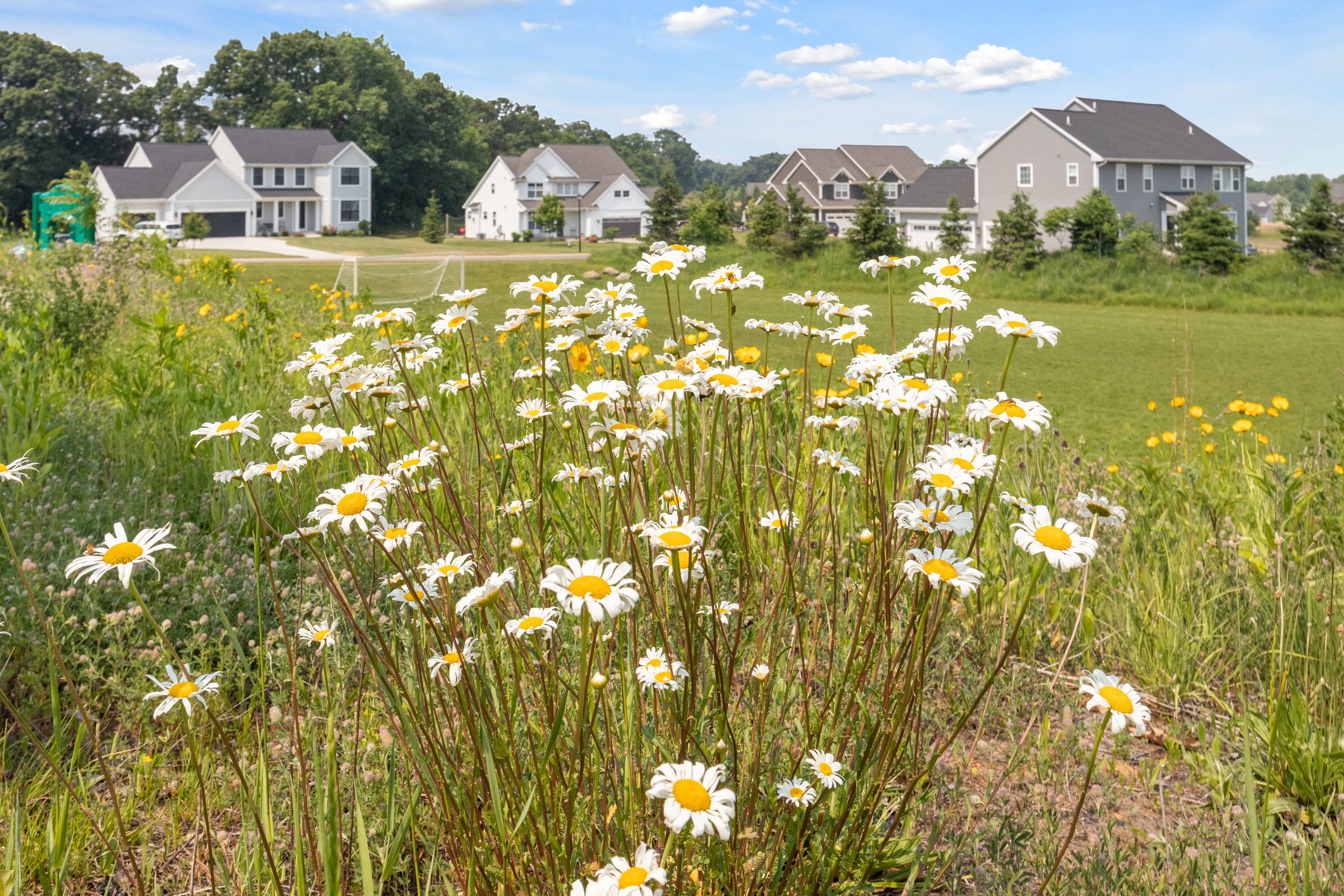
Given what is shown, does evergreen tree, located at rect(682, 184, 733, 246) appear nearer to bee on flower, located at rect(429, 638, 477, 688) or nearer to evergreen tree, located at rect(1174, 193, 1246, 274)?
evergreen tree, located at rect(1174, 193, 1246, 274)

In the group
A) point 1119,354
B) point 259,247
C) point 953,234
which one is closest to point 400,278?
point 1119,354

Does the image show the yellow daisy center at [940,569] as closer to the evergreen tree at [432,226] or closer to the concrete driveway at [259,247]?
the concrete driveway at [259,247]

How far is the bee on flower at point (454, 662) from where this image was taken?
4.11 ft

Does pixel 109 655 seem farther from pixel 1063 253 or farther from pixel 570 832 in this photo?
pixel 1063 253

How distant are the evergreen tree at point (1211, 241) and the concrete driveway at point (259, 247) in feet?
74.6

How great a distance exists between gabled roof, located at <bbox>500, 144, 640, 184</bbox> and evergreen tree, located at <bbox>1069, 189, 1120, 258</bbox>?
114 ft

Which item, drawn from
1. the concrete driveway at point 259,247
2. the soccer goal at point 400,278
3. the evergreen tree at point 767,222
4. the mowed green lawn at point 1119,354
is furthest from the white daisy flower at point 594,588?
the concrete driveway at point 259,247

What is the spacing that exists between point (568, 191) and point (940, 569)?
57.8 m

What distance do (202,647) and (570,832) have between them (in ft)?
5.15

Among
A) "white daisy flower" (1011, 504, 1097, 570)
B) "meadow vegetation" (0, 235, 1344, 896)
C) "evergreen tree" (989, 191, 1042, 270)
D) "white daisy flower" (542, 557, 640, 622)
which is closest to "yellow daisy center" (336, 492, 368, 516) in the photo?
"meadow vegetation" (0, 235, 1344, 896)

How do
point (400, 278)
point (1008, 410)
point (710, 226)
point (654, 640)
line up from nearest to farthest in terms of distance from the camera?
point (1008, 410) → point (654, 640) → point (400, 278) → point (710, 226)

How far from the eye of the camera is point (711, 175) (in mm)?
145375

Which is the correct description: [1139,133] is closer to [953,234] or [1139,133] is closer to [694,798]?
[953,234]

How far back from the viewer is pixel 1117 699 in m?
1.18
